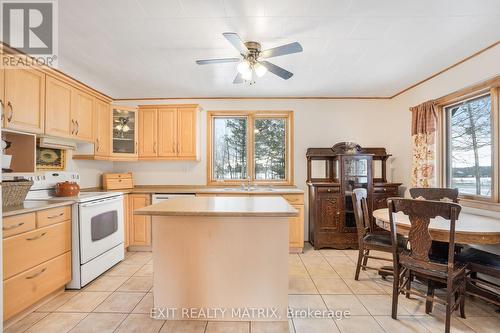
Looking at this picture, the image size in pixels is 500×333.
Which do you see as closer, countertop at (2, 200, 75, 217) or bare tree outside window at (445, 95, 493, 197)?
countertop at (2, 200, 75, 217)

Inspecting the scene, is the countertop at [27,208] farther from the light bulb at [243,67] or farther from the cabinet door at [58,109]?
the light bulb at [243,67]

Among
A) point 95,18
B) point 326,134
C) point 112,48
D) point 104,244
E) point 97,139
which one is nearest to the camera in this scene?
point 95,18

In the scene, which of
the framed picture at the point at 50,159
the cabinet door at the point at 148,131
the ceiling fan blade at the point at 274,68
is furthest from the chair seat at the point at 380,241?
the framed picture at the point at 50,159

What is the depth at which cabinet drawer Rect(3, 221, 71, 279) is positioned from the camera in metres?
1.86

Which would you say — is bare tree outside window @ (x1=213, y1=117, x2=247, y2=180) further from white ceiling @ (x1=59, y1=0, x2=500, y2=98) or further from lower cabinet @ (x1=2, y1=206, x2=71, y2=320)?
lower cabinet @ (x1=2, y1=206, x2=71, y2=320)

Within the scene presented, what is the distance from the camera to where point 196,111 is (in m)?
3.91

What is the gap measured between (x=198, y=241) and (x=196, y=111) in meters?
2.48

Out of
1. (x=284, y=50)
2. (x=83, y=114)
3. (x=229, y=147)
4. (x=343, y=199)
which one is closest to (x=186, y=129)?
(x=229, y=147)

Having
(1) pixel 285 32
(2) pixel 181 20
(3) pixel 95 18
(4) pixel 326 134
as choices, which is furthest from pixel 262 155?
(3) pixel 95 18

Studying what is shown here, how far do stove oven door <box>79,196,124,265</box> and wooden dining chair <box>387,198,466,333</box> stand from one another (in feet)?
9.73

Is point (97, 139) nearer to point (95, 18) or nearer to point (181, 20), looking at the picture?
point (95, 18)

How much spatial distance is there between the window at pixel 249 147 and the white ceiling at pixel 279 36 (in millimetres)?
915

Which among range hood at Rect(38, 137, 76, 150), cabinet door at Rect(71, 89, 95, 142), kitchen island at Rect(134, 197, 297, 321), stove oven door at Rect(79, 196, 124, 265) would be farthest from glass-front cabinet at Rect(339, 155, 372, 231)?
range hood at Rect(38, 137, 76, 150)

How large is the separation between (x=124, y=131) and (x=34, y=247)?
86.2 inches
